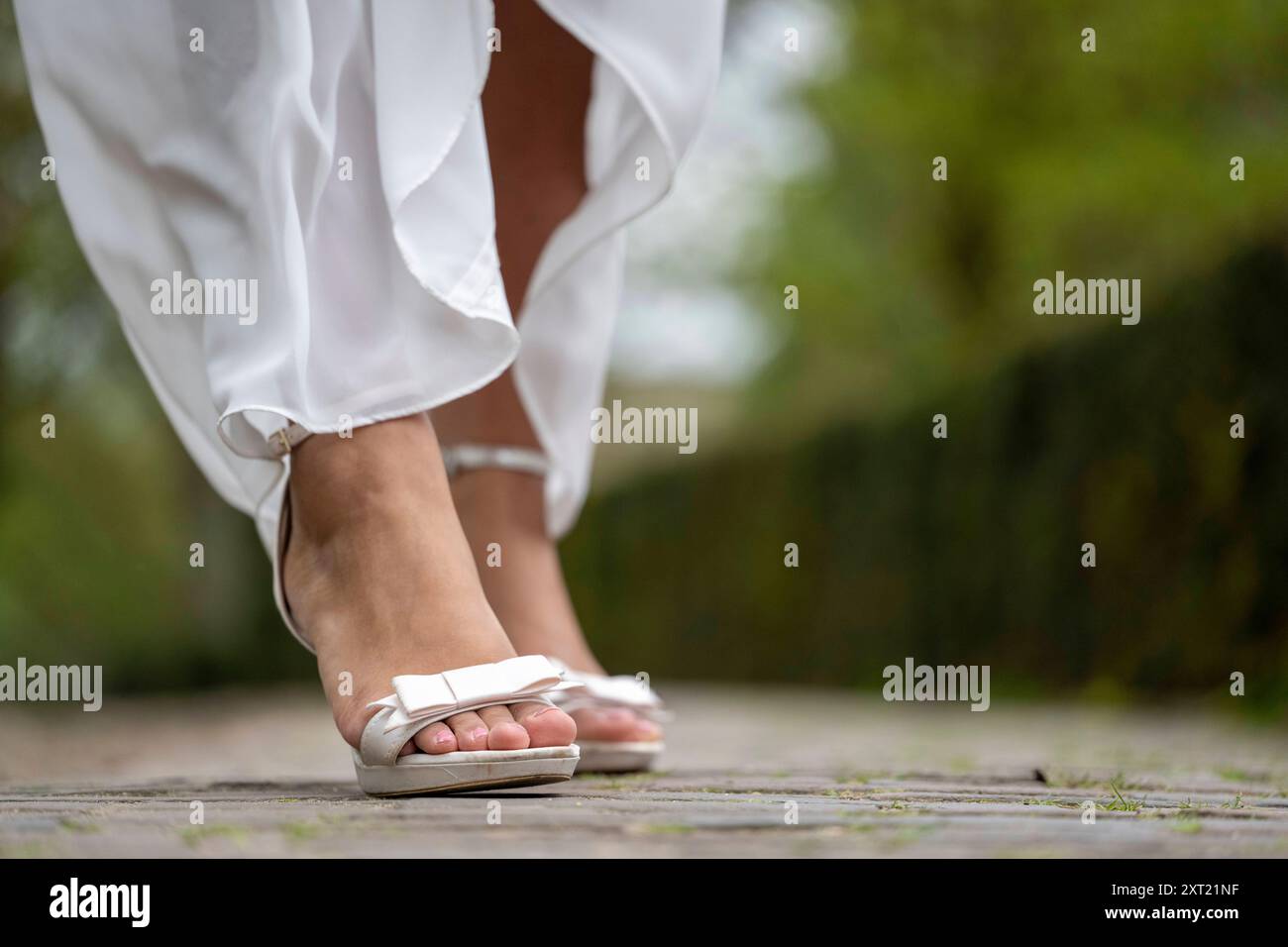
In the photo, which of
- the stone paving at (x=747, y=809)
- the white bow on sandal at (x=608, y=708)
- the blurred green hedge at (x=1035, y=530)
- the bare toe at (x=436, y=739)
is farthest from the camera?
the blurred green hedge at (x=1035, y=530)

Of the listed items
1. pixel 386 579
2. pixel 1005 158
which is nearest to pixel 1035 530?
pixel 386 579

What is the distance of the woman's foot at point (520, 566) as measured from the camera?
221cm

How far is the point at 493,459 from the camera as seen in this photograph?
7.62ft

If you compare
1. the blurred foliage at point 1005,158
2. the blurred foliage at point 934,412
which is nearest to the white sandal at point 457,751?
the blurred foliage at point 934,412

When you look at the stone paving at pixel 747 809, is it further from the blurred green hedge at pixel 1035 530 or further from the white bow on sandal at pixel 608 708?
the blurred green hedge at pixel 1035 530

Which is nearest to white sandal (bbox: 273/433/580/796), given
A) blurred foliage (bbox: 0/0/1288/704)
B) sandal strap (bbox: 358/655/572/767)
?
sandal strap (bbox: 358/655/572/767)

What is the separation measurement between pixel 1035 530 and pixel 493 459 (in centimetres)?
439

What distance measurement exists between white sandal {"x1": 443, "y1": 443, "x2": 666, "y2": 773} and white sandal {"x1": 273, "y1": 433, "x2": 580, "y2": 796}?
1.24 ft

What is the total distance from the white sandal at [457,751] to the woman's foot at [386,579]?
0.7 inches

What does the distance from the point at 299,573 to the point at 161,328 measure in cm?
39

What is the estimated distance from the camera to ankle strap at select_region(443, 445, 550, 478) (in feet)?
7.50

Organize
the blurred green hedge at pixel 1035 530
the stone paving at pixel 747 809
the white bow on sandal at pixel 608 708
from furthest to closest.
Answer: the blurred green hedge at pixel 1035 530 → the white bow on sandal at pixel 608 708 → the stone paving at pixel 747 809

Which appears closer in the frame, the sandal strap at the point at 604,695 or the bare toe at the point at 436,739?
the bare toe at the point at 436,739

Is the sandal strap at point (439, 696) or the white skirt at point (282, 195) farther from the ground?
the white skirt at point (282, 195)
